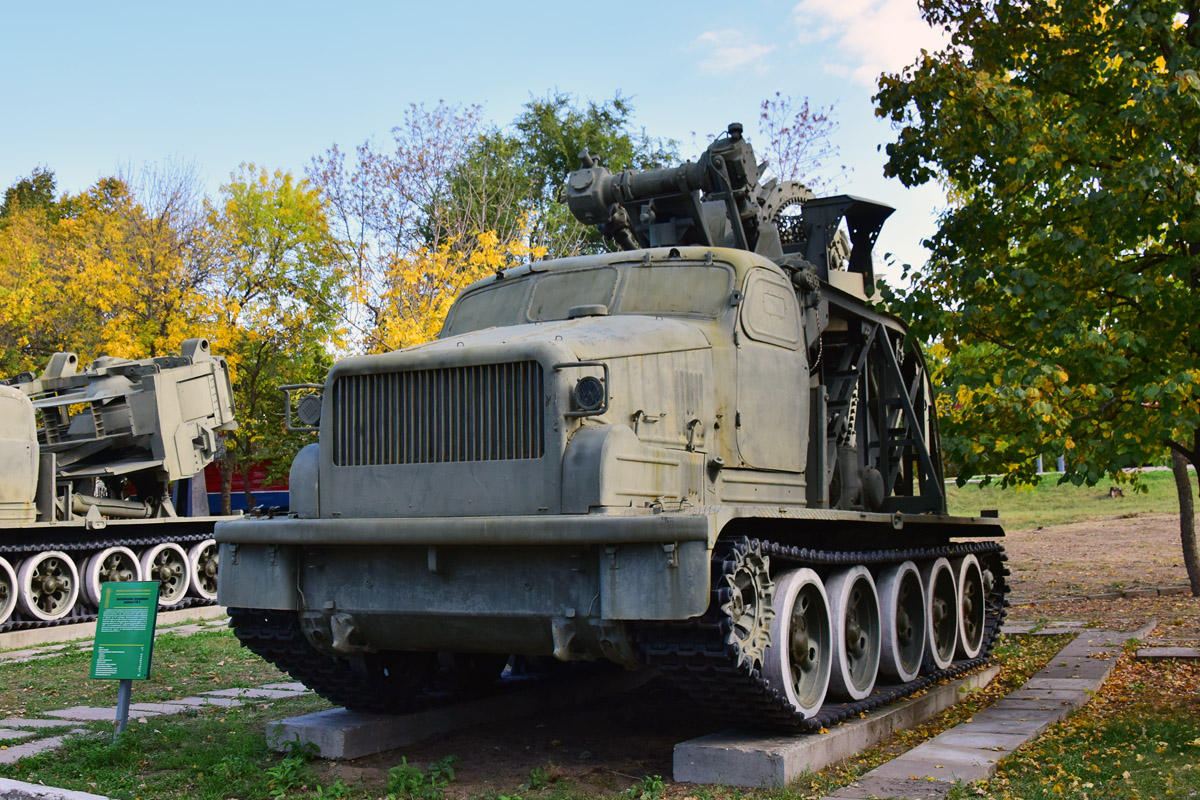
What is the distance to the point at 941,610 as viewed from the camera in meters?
9.80

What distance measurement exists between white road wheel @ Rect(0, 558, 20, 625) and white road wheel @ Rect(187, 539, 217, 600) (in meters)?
2.63

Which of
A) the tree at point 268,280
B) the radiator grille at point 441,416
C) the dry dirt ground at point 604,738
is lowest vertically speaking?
the dry dirt ground at point 604,738

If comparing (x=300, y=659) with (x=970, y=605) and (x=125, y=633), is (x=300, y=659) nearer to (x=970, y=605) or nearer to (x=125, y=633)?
(x=125, y=633)

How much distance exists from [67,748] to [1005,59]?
7.82 meters

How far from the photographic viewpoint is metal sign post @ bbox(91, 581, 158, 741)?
7.35 metres

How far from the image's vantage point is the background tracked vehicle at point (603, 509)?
6.02 metres

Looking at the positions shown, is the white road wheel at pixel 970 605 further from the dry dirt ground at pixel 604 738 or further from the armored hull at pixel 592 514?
the dry dirt ground at pixel 604 738

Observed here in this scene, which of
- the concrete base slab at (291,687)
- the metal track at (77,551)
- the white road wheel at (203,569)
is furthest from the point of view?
the white road wheel at (203,569)

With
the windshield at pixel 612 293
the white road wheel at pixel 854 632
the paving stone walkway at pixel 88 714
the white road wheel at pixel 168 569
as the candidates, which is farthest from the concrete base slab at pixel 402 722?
the white road wheel at pixel 168 569

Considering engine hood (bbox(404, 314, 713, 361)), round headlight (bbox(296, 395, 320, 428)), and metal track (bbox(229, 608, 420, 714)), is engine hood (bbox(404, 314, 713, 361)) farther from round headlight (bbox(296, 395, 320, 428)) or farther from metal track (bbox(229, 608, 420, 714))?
metal track (bbox(229, 608, 420, 714))

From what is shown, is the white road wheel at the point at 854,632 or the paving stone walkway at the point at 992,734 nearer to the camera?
the paving stone walkway at the point at 992,734

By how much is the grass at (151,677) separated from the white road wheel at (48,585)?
182 cm

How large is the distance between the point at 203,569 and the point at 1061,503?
77.4 feet

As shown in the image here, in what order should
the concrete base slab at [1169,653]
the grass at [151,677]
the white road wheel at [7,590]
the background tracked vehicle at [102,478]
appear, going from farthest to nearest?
the background tracked vehicle at [102,478]
the white road wheel at [7,590]
the concrete base slab at [1169,653]
the grass at [151,677]
